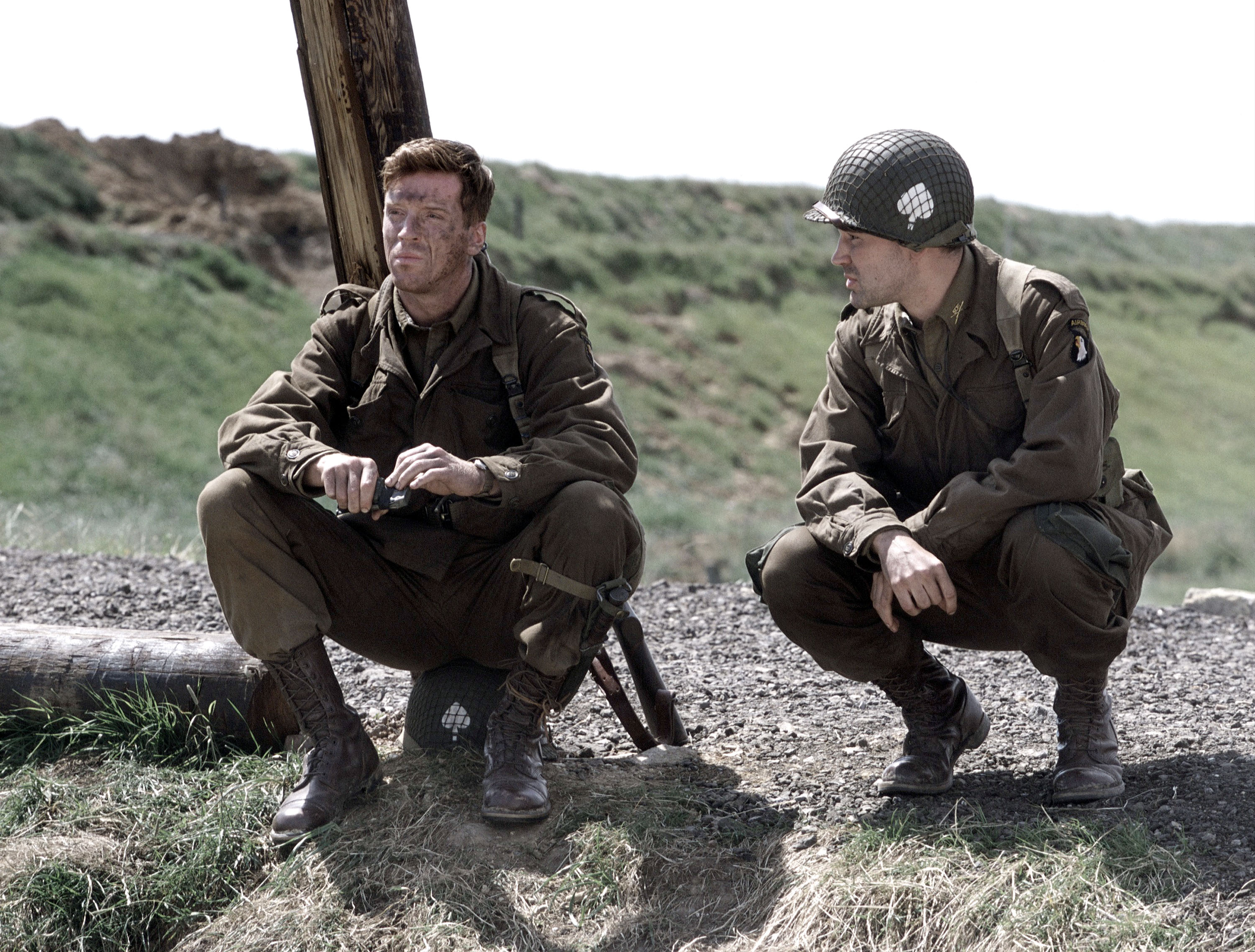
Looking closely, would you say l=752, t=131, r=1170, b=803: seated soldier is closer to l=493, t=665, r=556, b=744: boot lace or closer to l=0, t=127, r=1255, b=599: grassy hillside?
l=493, t=665, r=556, b=744: boot lace

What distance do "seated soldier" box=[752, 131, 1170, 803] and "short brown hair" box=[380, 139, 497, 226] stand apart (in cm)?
101

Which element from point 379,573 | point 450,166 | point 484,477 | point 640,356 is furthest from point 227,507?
point 640,356

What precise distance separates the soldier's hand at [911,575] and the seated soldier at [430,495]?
2.41 ft

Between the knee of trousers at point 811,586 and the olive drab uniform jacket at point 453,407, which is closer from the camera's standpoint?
the knee of trousers at point 811,586

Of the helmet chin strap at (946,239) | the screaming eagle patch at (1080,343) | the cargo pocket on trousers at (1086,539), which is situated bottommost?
the cargo pocket on trousers at (1086,539)

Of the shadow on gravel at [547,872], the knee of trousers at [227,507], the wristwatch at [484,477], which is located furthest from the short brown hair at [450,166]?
the shadow on gravel at [547,872]

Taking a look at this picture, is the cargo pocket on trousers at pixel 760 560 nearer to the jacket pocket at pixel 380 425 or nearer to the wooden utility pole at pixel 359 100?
the jacket pocket at pixel 380 425

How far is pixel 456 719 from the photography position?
3.88 m

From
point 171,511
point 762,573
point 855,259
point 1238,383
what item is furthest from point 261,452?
point 1238,383

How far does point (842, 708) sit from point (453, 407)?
1884 millimetres

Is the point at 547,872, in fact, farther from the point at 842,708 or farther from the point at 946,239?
the point at 946,239

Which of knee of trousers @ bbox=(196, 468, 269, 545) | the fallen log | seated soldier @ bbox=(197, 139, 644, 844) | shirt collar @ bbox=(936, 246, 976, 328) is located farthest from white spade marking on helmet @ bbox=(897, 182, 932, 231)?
the fallen log

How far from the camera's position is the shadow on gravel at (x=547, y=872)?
124 inches

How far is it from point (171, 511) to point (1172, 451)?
22890mm
